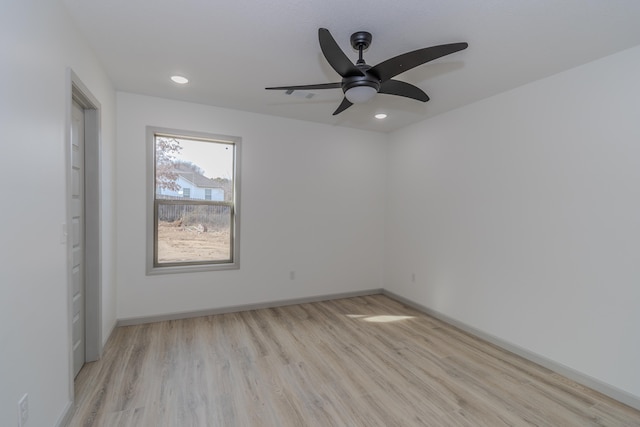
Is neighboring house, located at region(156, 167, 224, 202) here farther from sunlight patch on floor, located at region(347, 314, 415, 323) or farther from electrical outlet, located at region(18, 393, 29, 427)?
electrical outlet, located at region(18, 393, 29, 427)

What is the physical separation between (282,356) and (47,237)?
2.02 meters

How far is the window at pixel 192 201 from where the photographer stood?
3.58 meters

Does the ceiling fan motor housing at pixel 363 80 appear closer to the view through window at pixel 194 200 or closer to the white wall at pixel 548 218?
the white wall at pixel 548 218

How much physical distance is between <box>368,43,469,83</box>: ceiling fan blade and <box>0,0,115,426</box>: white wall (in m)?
1.79

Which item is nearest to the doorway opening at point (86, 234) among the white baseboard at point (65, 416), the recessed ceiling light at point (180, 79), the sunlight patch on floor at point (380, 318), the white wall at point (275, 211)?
the white baseboard at point (65, 416)

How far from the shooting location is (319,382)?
240 cm

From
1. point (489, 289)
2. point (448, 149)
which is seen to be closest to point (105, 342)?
point (489, 289)

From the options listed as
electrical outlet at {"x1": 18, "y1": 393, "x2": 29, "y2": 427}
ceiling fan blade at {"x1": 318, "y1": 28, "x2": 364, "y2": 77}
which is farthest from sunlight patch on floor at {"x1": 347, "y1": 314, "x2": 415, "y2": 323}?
electrical outlet at {"x1": 18, "y1": 393, "x2": 29, "y2": 427}

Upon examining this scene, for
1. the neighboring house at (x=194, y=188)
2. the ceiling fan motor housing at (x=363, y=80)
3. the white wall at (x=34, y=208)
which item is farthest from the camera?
the neighboring house at (x=194, y=188)

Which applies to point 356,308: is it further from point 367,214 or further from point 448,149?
point 448,149

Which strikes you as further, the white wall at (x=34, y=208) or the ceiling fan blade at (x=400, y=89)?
the ceiling fan blade at (x=400, y=89)

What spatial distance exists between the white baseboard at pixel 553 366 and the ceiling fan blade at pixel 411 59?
273 cm

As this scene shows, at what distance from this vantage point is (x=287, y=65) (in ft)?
8.57

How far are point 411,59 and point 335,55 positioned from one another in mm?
451
